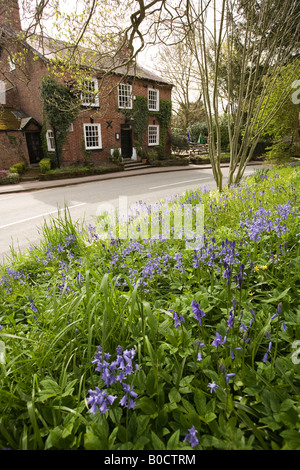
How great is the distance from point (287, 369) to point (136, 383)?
881 mm

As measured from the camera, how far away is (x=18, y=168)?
1922cm

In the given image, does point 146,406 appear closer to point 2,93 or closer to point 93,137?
point 93,137

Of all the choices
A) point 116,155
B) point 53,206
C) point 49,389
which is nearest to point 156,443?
point 49,389

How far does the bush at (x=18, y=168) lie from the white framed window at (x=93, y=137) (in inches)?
195

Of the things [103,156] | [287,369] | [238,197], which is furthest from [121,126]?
[287,369]

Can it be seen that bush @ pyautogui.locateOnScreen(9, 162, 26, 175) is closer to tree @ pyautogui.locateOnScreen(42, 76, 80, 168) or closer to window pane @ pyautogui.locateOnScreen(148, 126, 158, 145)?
tree @ pyautogui.locateOnScreen(42, 76, 80, 168)

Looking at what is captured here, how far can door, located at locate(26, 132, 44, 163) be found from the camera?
21.9 m

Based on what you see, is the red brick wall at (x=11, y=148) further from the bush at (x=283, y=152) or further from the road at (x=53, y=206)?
the bush at (x=283, y=152)

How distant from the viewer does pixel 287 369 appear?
153 centimetres

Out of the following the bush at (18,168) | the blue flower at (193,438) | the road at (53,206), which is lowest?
the road at (53,206)

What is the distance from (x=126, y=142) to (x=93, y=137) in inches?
142

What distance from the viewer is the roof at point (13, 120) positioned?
1958cm

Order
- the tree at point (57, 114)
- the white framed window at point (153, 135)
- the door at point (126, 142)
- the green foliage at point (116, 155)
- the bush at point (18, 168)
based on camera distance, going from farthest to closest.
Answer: the white framed window at point (153, 135), the door at point (126, 142), the green foliage at point (116, 155), the bush at point (18, 168), the tree at point (57, 114)

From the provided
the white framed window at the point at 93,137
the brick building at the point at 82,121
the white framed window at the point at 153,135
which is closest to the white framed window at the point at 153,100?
the brick building at the point at 82,121
